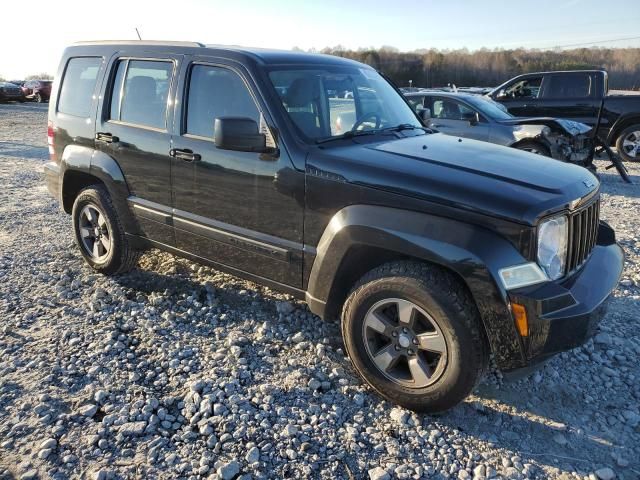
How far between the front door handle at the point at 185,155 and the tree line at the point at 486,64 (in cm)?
3768

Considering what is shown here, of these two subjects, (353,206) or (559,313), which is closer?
(559,313)

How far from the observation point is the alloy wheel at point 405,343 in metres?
2.73

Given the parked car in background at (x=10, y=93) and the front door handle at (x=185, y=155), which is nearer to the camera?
the front door handle at (x=185, y=155)

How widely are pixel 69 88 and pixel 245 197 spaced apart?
2.54 metres

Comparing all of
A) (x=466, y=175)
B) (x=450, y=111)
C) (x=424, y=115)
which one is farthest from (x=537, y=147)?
(x=466, y=175)

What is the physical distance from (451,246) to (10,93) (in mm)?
36349

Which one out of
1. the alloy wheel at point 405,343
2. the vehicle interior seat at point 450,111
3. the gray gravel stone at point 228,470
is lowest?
the gray gravel stone at point 228,470

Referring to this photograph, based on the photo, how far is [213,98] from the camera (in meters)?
3.57

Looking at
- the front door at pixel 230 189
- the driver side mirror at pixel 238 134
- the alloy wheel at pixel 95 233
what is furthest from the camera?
the alloy wheel at pixel 95 233

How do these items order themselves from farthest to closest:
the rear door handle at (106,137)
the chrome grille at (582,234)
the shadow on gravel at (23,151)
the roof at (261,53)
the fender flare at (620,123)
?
1. the shadow on gravel at (23,151)
2. the fender flare at (620,123)
3. the rear door handle at (106,137)
4. the roof at (261,53)
5. the chrome grille at (582,234)

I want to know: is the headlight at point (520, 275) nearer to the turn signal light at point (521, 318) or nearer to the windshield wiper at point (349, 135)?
the turn signal light at point (521, 318)

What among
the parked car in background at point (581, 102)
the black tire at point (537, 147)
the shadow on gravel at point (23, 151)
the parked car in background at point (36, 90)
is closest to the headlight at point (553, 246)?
the black tire at point (537, 147)

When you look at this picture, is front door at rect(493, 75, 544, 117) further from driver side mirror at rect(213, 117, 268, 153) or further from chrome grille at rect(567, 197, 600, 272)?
driver side mirror at rect(213, 117, 268, 153)

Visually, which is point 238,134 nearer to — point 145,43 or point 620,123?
point 145,43
